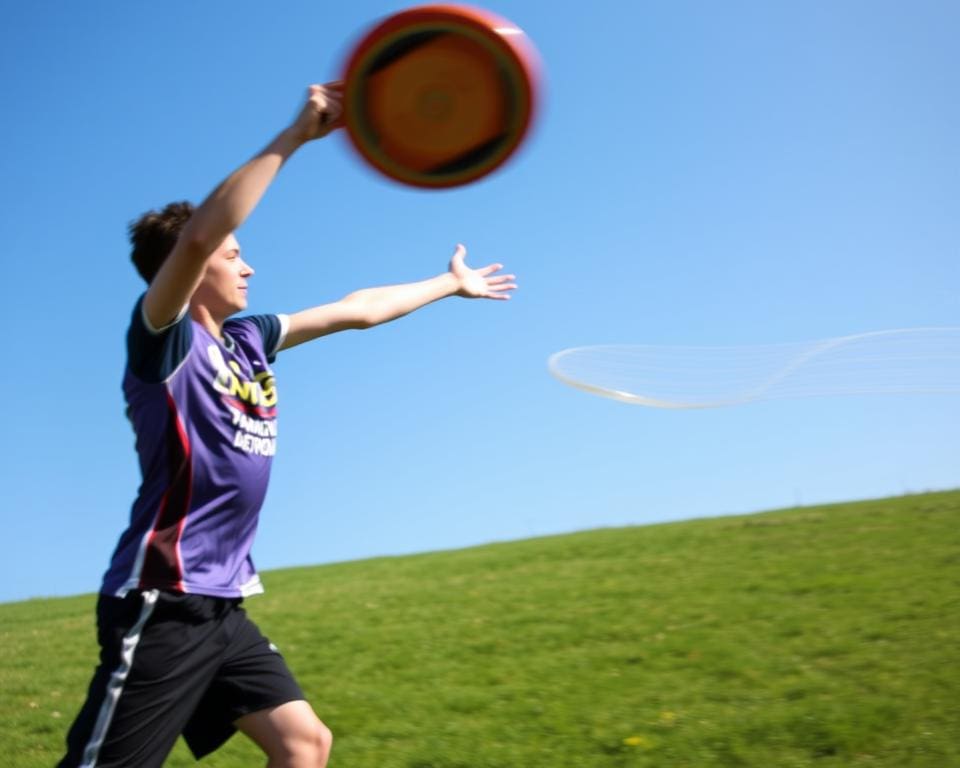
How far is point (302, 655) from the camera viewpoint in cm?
1093

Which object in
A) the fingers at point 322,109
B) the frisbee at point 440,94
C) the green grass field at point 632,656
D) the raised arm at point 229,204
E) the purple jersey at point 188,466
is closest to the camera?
the raised arm at point 229,204

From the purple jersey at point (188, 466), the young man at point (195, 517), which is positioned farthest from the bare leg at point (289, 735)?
the purple jersey at point (188, 466)

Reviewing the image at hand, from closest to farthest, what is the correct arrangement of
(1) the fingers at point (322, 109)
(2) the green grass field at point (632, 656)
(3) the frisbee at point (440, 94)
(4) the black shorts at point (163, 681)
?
(1) the fingers at point (322, 109) → (3) the frisbee at point (440, 94) → (4) the black shorts at point (163, 681) → (2) the green grass field at point (632, 656)

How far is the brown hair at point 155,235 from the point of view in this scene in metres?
4.24

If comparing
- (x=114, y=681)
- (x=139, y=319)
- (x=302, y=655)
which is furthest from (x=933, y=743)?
(x=302, y=655)

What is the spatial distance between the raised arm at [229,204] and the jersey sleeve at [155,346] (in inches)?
4.1

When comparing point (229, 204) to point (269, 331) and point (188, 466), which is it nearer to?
point (188, 466)

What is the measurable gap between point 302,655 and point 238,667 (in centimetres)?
699

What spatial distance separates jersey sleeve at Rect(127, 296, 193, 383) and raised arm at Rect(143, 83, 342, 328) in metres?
0.10

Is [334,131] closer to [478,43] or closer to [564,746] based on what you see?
[478,43]

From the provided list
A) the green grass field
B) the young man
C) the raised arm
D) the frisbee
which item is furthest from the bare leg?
the green grass field

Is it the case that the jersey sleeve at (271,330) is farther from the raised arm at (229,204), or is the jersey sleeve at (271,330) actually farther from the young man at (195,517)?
the raised arm at (229,204)

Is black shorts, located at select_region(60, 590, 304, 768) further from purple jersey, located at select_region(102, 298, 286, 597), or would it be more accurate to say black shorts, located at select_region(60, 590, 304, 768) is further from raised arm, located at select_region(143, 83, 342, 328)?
raised arm, located at select_region(143, 83, 342, 328)

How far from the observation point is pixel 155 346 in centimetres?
371
